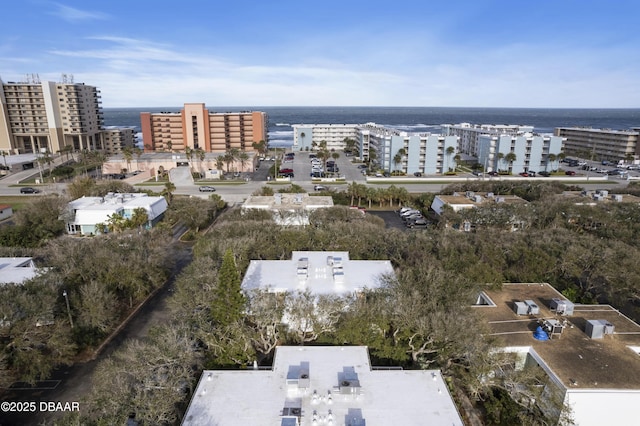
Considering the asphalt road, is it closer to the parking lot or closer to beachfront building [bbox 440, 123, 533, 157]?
the parking lot

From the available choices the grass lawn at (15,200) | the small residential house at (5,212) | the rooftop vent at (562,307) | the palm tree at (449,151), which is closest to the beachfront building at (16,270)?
the small residential house at (5,212)

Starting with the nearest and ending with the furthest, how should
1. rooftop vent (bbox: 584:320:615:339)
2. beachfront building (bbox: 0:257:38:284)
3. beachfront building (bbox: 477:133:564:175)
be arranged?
rooftop vent (bbox: 584:320:615:339) < beachfront building (bbox: 0:257:38:284) < beachfront building (bbox: 477:133:564:175)

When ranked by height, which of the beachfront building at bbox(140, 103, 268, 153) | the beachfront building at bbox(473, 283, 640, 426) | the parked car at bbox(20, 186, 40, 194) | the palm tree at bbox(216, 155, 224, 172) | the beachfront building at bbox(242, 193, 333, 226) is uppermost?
the beachfront building at bbox(140, 103, 268, 153)

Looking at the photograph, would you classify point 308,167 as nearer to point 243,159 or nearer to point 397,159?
point 243,159

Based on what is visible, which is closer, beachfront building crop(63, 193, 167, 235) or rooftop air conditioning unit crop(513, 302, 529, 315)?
rooftop air conditioning unit crop(513, 302, 529, 315)

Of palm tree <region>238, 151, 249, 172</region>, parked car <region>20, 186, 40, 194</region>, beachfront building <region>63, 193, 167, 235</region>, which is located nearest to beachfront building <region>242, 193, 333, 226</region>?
beachfront building <region>63, 193, 167, 235</region>

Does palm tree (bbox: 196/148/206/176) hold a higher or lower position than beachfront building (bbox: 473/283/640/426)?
higher

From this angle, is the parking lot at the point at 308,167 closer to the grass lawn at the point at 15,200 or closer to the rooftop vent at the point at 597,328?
the grass lawn at the point at 15,200

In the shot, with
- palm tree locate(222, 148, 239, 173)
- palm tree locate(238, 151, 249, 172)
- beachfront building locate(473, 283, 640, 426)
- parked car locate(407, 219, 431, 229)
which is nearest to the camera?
beachfront building locate(473, 283, 640, 426)
